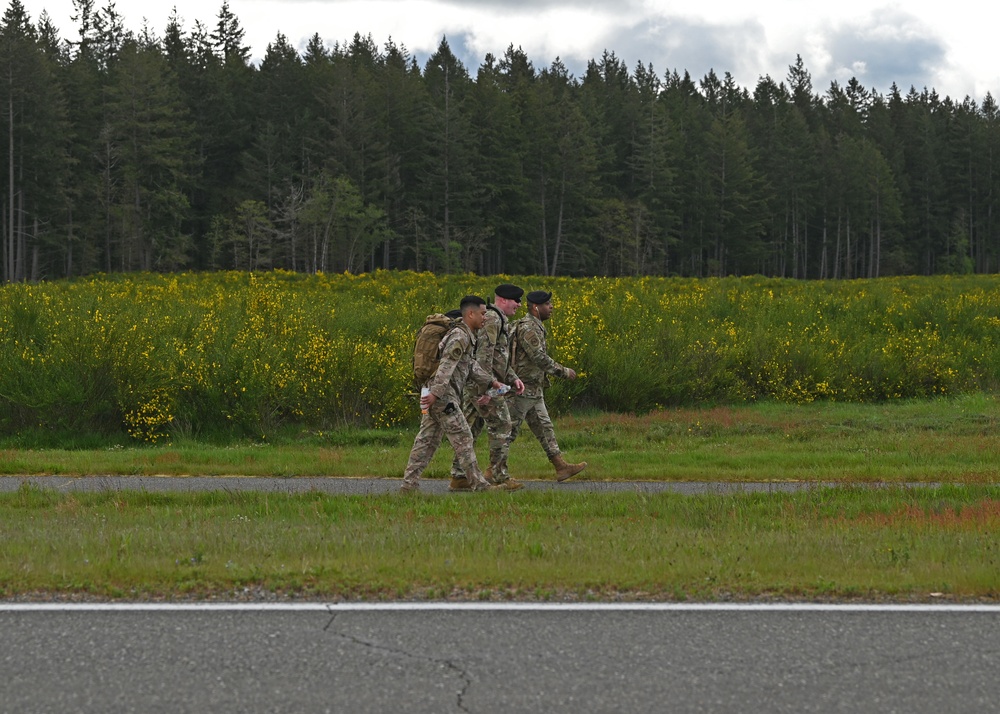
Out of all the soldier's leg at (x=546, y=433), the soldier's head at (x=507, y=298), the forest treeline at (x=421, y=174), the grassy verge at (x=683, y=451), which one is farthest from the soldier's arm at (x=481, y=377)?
the forest treeline at (x=421, y=174)

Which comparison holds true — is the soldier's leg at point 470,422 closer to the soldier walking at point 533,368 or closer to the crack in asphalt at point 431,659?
the soldier walking at point 533,368

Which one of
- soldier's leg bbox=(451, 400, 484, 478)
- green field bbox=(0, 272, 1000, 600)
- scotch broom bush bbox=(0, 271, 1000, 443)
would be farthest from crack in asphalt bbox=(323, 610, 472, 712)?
Result: scotch broom bush bbox=(0, 271, 1000, 443)

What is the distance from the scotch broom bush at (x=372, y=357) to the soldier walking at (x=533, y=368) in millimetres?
3302

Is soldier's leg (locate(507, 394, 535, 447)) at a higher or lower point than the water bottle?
lower

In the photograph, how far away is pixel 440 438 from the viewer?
10.8 meters

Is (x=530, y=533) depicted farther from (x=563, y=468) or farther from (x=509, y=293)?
(x=563, y=468)

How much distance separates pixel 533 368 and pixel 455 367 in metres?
1.60

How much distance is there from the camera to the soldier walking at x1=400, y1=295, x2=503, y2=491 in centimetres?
1048

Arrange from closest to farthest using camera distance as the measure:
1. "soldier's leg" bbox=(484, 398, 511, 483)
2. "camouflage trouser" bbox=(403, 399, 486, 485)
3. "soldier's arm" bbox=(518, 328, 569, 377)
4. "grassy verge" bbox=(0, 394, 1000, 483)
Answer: "camouflage trouser" bbox=(403, 399, 486, 485), "soldier's leg" bbox=(484, 398, 511, 483), "soldier's arm" bbox=(518, 328, 569, 377), "grassy verge" bbox=(0, 394, 1000, 483)

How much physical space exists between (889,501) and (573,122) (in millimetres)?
77783

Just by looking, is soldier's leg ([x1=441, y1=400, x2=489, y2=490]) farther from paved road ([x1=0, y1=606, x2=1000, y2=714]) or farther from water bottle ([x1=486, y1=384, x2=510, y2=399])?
paved road ([x1=0, y1=606, x2=1000, y2=714])

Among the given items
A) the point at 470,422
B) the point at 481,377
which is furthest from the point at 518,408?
the point at 481,377

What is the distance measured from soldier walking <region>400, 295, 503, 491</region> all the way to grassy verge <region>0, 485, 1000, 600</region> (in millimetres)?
464

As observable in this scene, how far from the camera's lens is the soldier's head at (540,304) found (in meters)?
11.9
